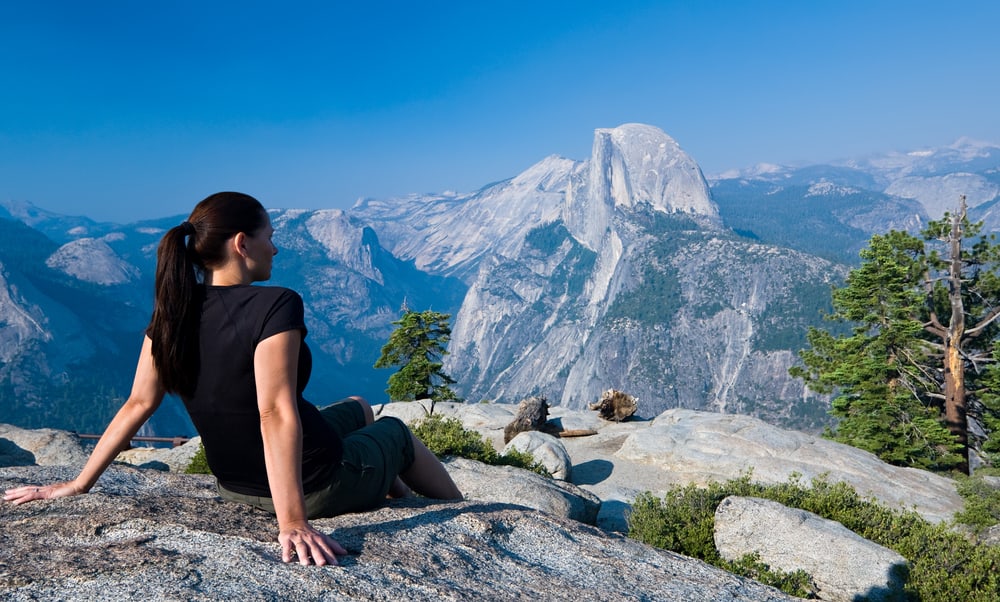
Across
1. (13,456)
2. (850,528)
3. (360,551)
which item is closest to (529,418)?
(850,528)

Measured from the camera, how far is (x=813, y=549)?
8680 millimetres

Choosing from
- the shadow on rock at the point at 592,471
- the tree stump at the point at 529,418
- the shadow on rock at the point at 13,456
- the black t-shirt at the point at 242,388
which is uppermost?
the black t-shirt at the point at 242,388

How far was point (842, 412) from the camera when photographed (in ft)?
95.7

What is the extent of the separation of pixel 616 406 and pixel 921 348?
14253 millimetres

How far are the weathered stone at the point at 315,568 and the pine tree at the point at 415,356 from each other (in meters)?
28.4

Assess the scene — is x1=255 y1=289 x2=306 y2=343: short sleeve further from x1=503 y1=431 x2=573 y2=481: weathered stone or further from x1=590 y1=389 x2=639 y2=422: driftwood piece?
x1=590 y1=389 x2=639 y2=422: driftwood piece

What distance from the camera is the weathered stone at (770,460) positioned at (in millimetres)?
19922

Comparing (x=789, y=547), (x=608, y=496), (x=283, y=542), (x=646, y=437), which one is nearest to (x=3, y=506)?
(x=283, y=542)

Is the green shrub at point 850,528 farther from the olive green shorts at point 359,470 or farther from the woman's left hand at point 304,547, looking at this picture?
the woman's left hand at point 304,547

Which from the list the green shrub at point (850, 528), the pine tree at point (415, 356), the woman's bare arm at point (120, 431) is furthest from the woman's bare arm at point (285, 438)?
the pine tree at point (415, 356)

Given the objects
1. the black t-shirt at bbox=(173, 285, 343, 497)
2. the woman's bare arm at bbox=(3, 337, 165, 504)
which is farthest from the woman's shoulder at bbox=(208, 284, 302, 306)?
the woman's bare arm at bbox=(3, 337, 165, 504)

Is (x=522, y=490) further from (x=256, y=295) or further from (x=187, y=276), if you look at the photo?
(x=187, y=276)

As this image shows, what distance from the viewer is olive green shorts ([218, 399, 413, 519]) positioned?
4.66 m

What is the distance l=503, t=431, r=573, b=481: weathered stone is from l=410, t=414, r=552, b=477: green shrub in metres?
2.23
